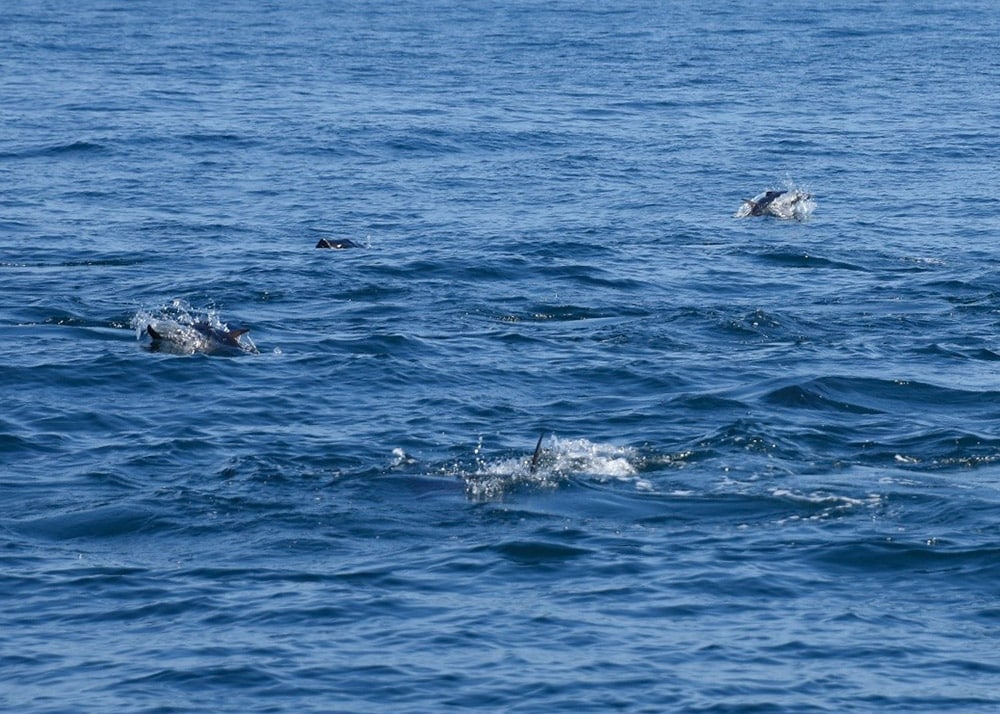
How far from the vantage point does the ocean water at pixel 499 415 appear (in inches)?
620

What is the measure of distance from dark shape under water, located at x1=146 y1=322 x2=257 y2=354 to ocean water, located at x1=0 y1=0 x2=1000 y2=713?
19 cm

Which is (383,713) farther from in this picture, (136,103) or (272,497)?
(136,103)

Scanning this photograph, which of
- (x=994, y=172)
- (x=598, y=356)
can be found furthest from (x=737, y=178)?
(x=598, y=356)

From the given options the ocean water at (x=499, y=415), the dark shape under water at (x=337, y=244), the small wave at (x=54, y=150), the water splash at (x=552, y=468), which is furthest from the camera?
the small wave at (x=54, y=150)

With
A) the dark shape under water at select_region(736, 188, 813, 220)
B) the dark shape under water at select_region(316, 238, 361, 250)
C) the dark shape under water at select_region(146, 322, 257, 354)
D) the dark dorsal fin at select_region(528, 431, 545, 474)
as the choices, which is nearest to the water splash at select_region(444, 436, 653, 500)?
the dark dorsal fin at select_region(528, 431, 545, 474)

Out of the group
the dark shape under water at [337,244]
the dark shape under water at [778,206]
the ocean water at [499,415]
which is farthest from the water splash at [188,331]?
the dark shape under water at [778,206]

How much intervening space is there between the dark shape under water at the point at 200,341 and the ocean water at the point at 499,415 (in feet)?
0.61

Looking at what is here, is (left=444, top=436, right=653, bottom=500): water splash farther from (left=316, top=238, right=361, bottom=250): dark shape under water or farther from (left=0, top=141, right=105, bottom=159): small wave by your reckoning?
(left=0, top=141, right=105, bottom=159): small wave

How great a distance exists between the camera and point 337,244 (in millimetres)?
32875

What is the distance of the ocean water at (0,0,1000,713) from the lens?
51.7 ft

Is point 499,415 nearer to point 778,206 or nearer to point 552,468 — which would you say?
point 552,468

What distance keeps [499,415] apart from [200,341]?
213 inches

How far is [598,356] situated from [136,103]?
30282 millimetres

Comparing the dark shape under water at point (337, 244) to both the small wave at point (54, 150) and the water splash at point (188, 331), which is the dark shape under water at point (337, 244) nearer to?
the water splash at point (188, 331)
